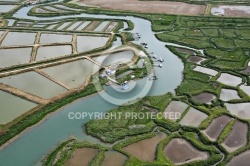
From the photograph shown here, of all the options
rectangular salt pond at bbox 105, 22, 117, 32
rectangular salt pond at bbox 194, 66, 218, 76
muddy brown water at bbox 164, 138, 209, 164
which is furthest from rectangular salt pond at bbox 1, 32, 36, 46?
muddy brown water at bbox 164, 138, 209, 164

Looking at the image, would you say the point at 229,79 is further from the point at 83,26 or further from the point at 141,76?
the point at 83,26

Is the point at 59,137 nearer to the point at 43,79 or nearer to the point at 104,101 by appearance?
the point at 104,101

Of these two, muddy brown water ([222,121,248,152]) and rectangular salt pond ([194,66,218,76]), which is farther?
rectangular salt pond ([194,66,218,76])

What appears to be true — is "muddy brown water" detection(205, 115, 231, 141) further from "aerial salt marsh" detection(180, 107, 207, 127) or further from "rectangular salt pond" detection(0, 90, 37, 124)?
"rectangular salt pond" detection(0, 90, 37, 124)

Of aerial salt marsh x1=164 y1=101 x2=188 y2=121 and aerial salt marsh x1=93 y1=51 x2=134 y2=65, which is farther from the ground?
aerial salt marsh x1=93 y1=51 x2=134 y2=65

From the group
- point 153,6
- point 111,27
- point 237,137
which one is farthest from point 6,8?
point 237,137

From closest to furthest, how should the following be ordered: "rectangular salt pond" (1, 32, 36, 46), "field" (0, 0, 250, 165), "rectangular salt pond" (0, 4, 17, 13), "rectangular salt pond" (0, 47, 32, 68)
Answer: "field" (0, 0, 250, 165)
"rectangular salt pond" (0, 47, 32, 68)
"rectangular salt pond" (1, 32, 36, 46)
"rectangular salt pond" (0, 4, 17, 13)

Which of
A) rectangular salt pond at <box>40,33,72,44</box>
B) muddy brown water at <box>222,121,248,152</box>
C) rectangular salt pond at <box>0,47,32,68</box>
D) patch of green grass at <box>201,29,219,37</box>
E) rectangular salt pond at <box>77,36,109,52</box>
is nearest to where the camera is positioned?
muddy brown water at <box>222,121,248,152</box>
